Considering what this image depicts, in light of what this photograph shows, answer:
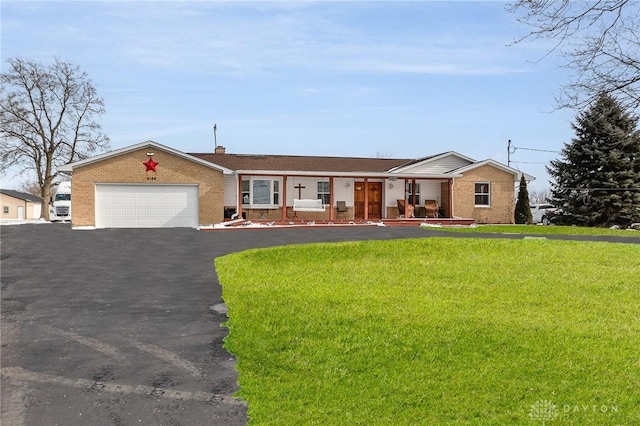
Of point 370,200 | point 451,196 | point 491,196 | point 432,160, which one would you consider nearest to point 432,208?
point 451,196

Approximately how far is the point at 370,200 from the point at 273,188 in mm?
5925

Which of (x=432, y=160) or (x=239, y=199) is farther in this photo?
(x=432, y=160)

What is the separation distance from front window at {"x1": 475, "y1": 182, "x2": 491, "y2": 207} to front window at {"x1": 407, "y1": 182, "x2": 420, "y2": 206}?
140 inches

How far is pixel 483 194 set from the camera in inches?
1197

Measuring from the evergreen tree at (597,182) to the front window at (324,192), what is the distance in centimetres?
1682

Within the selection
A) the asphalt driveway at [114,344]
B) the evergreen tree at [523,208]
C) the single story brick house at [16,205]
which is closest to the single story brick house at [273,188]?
the evergreen tree at [523,208]

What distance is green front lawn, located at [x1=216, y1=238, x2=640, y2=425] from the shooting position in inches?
193

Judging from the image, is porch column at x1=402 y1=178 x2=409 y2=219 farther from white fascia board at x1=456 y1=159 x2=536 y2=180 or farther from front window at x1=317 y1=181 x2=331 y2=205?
front window at x1=317 y1=181 x2=331 y2=205

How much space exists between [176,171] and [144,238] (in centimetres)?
643

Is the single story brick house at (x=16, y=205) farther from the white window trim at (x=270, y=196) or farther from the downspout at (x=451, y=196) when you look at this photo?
the downspout at (x=451, y=196)

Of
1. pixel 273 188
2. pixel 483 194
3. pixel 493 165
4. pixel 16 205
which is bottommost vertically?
pixel 16 205


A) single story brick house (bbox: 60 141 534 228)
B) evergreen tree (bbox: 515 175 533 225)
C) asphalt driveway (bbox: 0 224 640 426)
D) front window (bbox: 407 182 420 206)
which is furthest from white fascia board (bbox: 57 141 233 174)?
evergreen tree (bbox: 515 175 533 225)

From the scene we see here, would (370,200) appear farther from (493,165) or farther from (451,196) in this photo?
(493,165)

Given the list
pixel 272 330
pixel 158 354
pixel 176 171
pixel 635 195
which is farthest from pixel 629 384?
Answer: pixel 635 195
